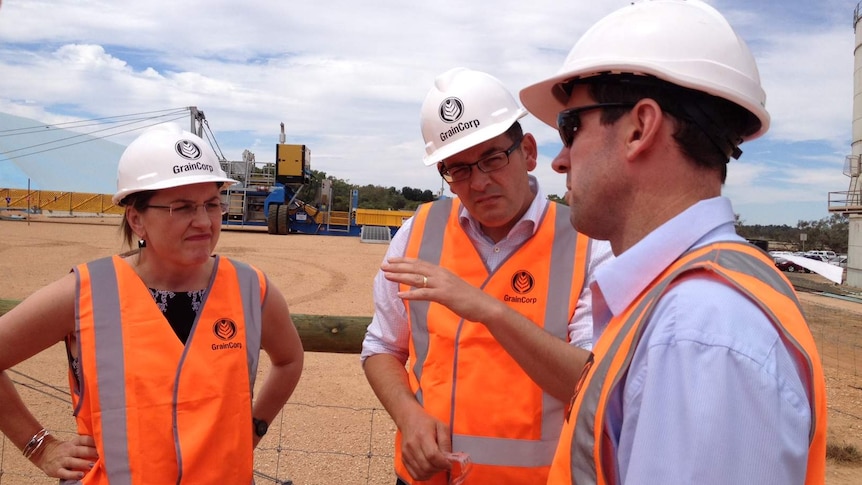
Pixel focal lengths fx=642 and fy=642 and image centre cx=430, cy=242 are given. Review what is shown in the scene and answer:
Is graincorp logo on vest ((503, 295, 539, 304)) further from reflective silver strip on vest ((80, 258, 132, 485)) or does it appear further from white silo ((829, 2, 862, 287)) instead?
white silo ((829, 2, 862, 287))

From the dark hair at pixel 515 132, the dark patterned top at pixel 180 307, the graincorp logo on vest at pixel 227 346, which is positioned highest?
the dark hair at pixel 515 132

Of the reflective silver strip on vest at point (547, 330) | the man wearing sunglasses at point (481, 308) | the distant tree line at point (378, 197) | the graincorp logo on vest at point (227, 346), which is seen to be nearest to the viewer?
the man wearing sunglasses at point (481, 308)

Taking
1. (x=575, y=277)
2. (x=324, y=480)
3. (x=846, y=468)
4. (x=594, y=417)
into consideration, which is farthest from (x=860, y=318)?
(x=594, y=417)

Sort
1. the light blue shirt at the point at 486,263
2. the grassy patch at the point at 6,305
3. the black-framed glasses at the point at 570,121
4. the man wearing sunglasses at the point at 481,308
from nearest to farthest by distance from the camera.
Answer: the black-framed glasses at the point at 570,121 < the man wearing sunglasses at the point at 481,308 < the light blue shirt at the point at 486,263 < the grassy patch at the point at 6,305

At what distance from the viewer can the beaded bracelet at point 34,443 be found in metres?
2.31

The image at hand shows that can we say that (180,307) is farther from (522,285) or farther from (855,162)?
(855,162)

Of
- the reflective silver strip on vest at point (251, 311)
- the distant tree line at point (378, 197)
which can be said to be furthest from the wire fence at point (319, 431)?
the distant tree line at point (378, 197)

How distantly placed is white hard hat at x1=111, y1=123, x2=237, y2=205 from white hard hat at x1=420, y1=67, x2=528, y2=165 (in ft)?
2.72

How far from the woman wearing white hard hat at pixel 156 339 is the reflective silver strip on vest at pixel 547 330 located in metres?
0.64

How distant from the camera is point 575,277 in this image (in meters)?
2.18

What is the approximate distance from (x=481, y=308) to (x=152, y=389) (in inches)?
45.1

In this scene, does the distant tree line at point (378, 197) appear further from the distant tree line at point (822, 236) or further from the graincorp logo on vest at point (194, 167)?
the graincorp logo on vest at point (194, 167)

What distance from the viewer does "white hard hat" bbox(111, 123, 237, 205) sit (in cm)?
233

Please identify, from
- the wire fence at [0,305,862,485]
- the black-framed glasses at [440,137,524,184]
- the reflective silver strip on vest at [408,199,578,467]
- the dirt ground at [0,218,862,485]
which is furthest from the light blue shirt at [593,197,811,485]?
the wire fence at [0,305,862,485]
